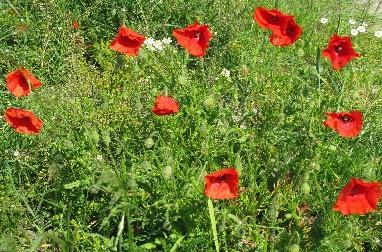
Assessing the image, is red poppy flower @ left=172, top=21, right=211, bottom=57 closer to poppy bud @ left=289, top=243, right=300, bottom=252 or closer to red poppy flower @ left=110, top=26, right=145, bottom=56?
red poppy flower @ left=110, top=26, right=145, bottom=56

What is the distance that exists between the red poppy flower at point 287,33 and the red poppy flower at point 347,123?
0.36m

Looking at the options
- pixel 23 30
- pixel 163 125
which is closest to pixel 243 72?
pixel 163 125

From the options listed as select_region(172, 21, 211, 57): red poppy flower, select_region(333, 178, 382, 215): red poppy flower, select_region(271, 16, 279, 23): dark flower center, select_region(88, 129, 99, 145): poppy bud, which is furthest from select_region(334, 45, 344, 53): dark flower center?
select_region(88, 129, 99, 145): poppy bud

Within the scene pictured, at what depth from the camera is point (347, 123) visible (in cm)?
230

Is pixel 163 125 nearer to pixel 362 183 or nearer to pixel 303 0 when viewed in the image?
pixel 362 183

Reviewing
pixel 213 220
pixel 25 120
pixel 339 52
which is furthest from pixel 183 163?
pixel 339 52

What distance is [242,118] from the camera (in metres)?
2.63

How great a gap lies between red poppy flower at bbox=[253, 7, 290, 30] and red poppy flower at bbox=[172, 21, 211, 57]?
22 cm

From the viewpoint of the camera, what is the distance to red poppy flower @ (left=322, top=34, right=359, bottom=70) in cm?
253

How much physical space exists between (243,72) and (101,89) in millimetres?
829

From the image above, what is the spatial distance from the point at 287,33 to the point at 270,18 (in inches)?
3.6

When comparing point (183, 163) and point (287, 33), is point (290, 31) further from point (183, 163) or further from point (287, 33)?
point (183, 163)

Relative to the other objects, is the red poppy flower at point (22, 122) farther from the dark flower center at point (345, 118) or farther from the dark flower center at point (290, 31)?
the dark flower center at point (345, 118)

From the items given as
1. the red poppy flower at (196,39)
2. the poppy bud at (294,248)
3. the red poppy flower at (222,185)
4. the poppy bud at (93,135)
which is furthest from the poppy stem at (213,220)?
the red poppy flower at (196,39)
